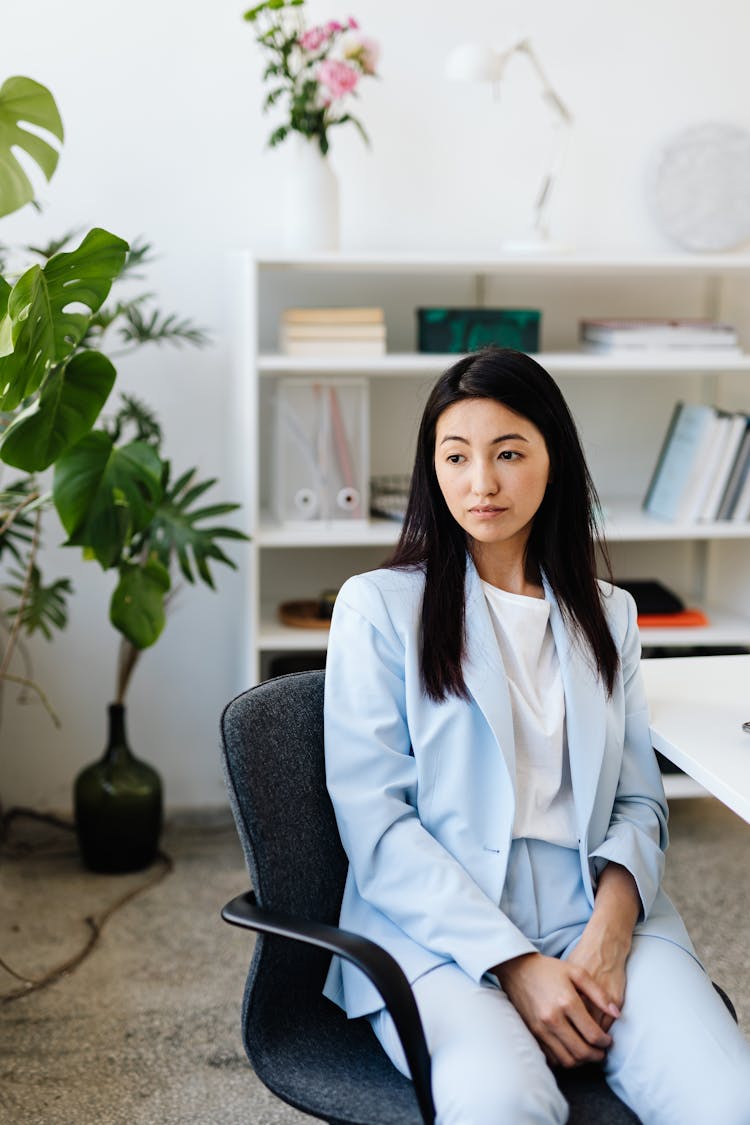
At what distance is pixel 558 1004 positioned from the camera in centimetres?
140

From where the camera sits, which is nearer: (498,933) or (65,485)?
(498,933)

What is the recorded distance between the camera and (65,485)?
7.63 feet

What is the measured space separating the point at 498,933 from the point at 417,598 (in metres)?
0.42

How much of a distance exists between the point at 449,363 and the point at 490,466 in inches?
53.9

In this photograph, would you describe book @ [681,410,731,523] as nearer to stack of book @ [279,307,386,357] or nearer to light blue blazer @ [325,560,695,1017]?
stack of book @ [279,307,386,357]

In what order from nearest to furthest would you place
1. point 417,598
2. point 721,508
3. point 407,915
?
1. point 407,915
2. point 417,598
3. point 721,508

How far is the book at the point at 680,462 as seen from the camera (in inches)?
124

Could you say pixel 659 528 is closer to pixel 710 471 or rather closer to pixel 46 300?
pixel 710 471

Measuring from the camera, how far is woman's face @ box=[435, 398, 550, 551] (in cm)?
159

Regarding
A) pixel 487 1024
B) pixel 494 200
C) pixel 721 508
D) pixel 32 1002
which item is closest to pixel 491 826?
pixel 487 1024

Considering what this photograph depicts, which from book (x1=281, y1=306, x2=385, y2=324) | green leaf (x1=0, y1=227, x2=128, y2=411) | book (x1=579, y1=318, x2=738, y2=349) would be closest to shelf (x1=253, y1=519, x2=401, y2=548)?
book (x1=281, y1=306, x2=385, y2=324)

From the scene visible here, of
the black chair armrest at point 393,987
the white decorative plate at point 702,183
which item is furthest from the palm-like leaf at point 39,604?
the white decorative plate at point 702,183

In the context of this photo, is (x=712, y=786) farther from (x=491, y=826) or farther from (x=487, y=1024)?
(x=487, y=1024)

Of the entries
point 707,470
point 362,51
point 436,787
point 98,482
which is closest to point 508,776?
point 436,787
